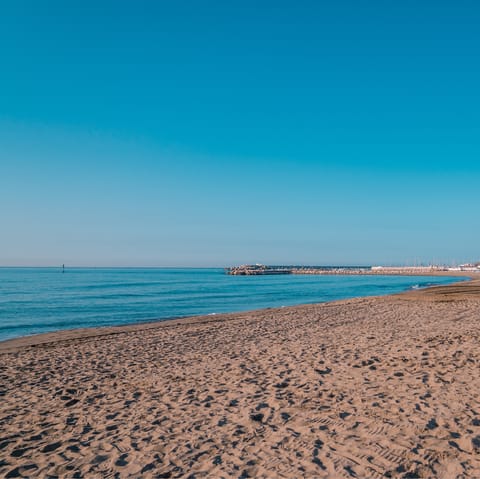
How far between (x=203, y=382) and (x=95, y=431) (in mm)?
2649

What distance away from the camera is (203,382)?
8.12 meters

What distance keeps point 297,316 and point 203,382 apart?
40.1 ft

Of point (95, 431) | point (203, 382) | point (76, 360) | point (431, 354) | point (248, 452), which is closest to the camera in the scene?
point (248, 452)

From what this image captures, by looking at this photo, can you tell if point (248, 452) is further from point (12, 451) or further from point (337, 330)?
point (337, 330)

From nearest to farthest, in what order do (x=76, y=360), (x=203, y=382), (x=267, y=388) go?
(x=267, y=388), (x=203, y=382), (x=76, y=360)

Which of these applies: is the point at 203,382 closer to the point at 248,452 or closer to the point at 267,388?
the point at 267,388

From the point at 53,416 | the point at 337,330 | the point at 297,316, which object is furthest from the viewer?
the point at 297,316

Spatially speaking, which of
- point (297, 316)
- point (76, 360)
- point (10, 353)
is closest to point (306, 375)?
point (76, 360)

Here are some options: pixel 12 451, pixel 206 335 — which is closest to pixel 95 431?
pixel 12 451

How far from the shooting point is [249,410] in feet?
21.1

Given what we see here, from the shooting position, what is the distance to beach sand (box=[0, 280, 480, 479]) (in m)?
4.77

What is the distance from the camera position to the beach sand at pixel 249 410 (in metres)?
4.77

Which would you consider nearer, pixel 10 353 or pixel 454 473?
pixel 454 473

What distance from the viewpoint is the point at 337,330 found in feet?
47.5
